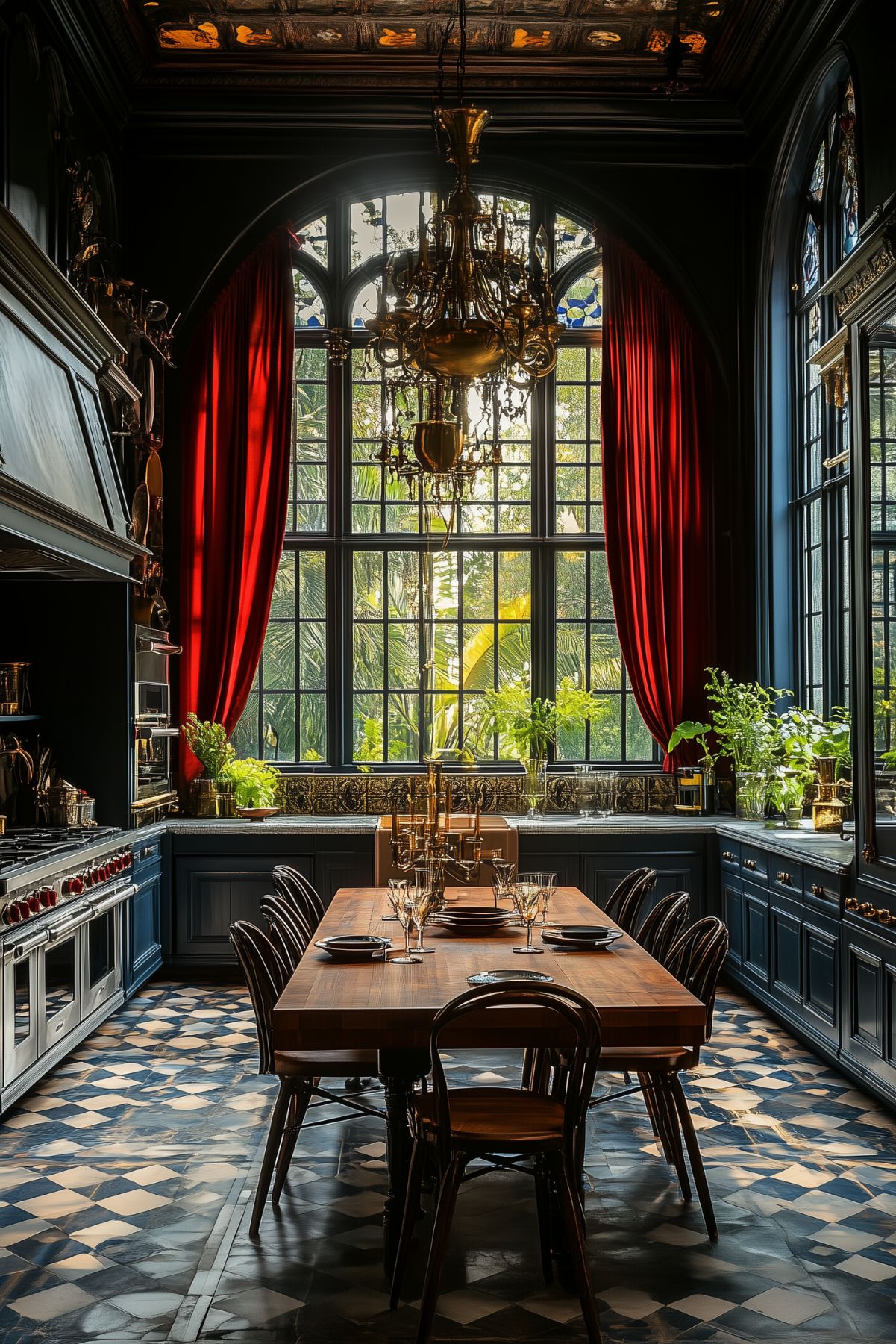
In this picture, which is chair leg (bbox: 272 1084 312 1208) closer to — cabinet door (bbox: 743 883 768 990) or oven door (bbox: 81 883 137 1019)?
oven door (bbox: 81 883 137 1019)

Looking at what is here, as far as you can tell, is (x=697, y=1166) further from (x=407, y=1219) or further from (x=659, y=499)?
(x=659, y=499)

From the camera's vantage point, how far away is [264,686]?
28.4ft

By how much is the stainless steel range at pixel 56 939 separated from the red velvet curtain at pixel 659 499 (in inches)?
146

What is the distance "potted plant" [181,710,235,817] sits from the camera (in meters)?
8.08

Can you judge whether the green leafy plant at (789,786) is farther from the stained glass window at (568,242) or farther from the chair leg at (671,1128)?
the stained glass window at (568,242)

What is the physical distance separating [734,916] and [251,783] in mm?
3106

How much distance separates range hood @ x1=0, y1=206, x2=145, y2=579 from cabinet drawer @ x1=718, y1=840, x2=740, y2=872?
370cm

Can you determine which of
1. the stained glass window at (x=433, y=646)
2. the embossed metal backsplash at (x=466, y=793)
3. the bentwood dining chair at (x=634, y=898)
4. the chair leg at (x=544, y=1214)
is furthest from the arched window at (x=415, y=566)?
the chair leg at (x=544, y=1214)

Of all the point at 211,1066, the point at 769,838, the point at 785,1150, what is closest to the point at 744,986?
the point at 769,838

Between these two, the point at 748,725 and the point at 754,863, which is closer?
the point at 754,863

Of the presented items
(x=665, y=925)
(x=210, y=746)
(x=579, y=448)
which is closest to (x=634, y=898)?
(x=665, y=925)

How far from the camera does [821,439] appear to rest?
24.9 ft

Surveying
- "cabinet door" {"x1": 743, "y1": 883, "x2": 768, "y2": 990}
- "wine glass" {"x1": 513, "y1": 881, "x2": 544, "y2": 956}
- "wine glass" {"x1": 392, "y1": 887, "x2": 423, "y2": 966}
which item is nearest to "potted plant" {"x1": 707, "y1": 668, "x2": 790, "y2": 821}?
"cabinet door" {"x1": 743, "y1": 883, "x2": 768, "y2": 990}

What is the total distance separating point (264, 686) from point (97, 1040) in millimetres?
2974
